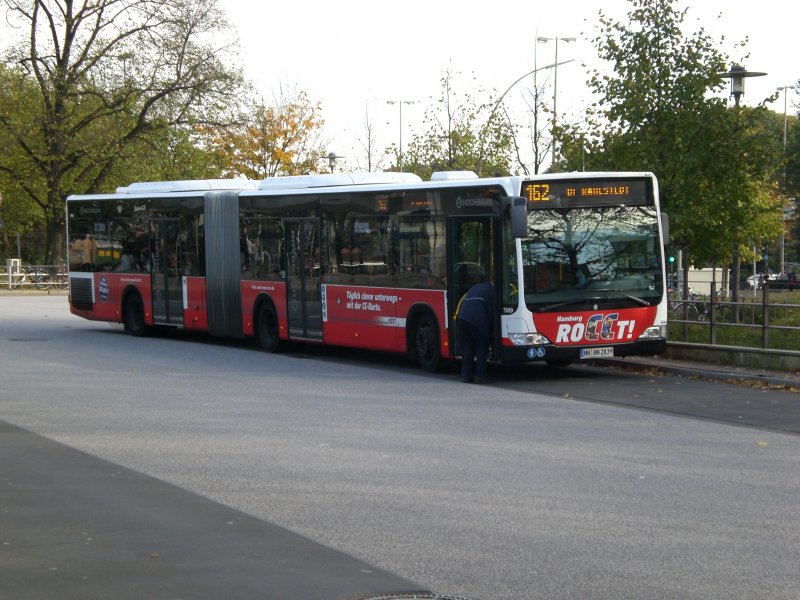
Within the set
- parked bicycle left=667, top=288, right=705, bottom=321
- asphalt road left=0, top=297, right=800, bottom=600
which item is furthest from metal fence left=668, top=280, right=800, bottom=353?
asphalt road left=0, top=297, right=800, bottom=600

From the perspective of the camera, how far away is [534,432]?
1252 centimetres

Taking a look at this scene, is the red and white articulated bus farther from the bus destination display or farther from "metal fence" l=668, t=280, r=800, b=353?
"metal fence" l=668, t=280, r=800, b=353

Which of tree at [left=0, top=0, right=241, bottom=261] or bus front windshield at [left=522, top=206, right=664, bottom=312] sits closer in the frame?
bus front windshield at [left=522, top=206, right=664, bottom=312]

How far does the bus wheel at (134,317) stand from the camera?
27.2 meters

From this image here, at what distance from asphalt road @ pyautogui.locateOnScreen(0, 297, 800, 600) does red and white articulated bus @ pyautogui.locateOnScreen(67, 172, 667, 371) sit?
85 centimetres

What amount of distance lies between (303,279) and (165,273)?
5.34 m

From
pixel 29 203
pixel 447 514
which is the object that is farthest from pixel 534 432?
pixel 29 203

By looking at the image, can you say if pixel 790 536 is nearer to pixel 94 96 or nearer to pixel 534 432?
pixel 534 432

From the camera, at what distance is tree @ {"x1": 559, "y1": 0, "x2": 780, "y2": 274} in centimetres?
2233

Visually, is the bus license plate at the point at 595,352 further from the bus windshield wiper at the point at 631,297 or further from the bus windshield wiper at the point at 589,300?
the bus windshield wiper at the point at 631,297

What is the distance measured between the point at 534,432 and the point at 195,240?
1426 centimetres

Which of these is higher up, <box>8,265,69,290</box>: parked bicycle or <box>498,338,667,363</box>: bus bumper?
<box>8,265,69,290</box>: parked bicycle

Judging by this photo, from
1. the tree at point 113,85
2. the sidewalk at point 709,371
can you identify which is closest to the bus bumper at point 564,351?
the sidewalk at point 709,371

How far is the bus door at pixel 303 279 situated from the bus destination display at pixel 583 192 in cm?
548
